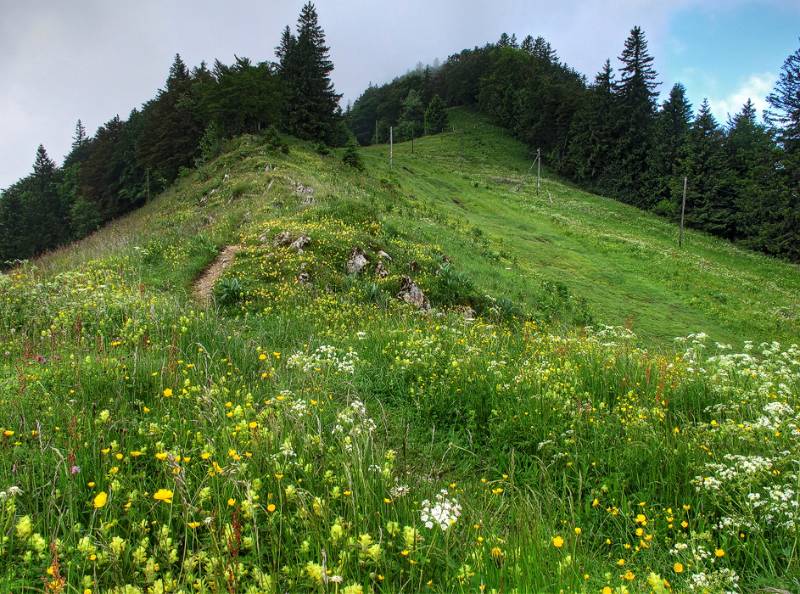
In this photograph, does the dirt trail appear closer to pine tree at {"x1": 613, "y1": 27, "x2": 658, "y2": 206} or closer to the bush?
the bush

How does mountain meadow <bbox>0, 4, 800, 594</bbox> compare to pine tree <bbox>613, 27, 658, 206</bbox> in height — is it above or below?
below

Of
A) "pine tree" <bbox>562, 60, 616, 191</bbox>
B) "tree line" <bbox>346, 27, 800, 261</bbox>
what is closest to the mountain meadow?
"tree line" <bbox>346, 27, 800, 261</bbox>

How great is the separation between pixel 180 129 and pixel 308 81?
1680 centimetres

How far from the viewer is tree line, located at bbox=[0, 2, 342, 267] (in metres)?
46.6

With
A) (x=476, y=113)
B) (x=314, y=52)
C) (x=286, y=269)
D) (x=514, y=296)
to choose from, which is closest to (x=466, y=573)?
(x=286, y=269)

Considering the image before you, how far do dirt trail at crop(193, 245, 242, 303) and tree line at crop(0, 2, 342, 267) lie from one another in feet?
102

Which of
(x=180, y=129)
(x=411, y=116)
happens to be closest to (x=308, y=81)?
(x=180, y=129)

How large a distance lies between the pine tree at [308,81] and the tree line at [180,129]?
13 cm

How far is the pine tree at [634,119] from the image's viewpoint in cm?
7075

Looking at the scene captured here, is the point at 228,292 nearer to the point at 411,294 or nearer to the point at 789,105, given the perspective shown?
the point at 411,294

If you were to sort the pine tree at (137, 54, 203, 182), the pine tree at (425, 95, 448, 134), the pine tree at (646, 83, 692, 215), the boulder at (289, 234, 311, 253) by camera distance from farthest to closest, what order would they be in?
the pine tree at (425, 95, 448, 134) → the pine tree at (646, 83, 692, 215) → the pine tree at (137, 54, 203, 182) → the boulder at (289, 234, 311, 253)

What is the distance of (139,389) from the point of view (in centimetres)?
469

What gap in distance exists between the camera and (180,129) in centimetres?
5222

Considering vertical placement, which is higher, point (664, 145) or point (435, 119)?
point (435, 119)
